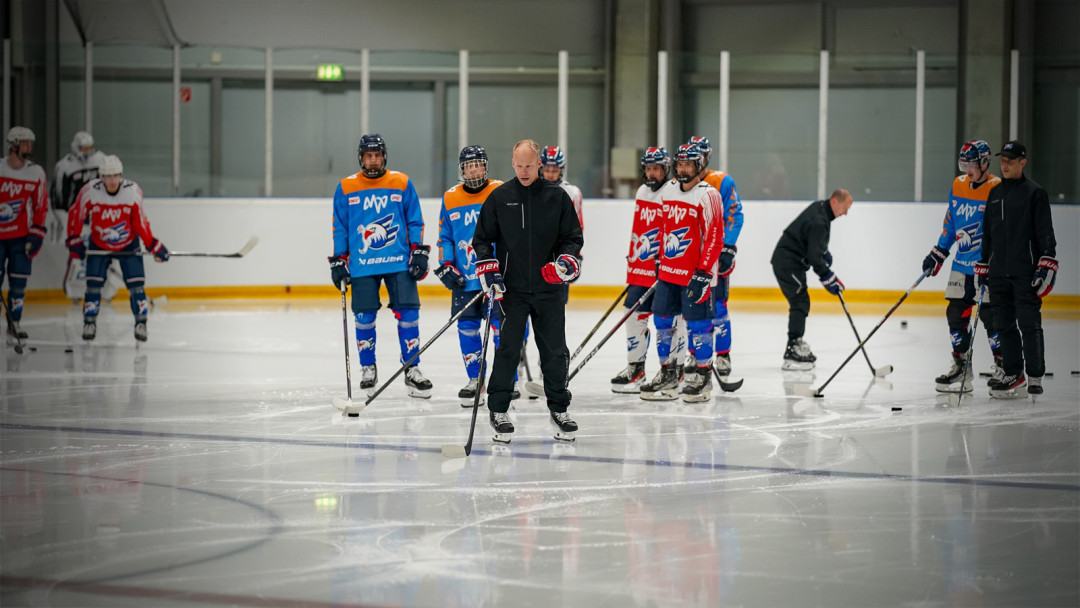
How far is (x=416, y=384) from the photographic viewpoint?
20.4 ft

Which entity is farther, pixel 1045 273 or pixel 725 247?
pixel 725 247

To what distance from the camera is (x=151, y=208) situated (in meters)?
11.9

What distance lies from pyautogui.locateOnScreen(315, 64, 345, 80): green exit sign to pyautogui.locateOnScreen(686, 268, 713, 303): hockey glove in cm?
755

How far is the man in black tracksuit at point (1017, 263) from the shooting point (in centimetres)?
595

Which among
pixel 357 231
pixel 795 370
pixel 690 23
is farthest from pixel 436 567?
pixel 690 23

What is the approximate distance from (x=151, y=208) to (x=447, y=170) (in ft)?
9.50

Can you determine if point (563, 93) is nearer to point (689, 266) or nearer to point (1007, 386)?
point (689, 266)

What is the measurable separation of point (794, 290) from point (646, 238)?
1.84m

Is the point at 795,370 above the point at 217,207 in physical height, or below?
below

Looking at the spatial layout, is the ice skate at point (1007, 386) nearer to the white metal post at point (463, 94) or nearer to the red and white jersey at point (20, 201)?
the red and white jersey at point (20, 201)

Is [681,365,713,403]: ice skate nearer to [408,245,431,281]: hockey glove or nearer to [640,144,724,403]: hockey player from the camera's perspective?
[640,144,724,403]: hockey player

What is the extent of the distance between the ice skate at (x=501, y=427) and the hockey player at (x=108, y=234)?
13.6 feet

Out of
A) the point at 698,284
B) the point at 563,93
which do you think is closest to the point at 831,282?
the point at 698,284

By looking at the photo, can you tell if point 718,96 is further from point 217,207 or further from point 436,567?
point 436,567
